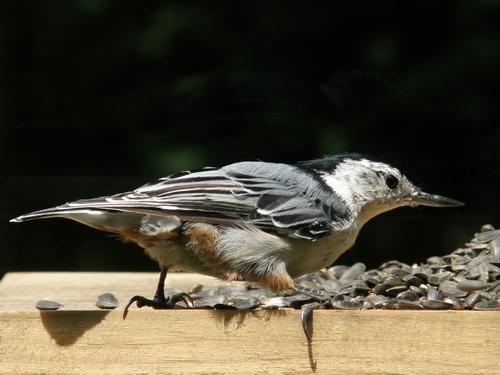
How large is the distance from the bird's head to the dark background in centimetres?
79

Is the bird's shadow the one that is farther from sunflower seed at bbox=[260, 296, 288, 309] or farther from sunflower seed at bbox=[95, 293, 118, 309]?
sunflower seed at bbox=[260, 296, 288, 309]

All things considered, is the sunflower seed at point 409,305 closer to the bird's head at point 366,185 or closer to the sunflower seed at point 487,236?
the bird's head at point 366,185

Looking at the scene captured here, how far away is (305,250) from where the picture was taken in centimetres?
255

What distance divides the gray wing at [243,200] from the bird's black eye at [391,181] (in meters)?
0.23

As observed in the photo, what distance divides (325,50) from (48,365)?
1.88 metres

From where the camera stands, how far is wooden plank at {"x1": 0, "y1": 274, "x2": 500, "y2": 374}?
2.21m

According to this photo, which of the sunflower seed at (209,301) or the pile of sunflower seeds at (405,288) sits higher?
the pile of sunflower seeds at (405,288)

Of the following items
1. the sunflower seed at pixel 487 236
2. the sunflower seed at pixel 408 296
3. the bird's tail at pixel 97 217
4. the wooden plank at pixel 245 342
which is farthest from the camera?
the sunflower seed at pixel 487 236

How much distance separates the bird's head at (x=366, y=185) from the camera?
2738 mm

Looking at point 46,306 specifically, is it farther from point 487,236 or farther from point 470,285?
A: point 487,236

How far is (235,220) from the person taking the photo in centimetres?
249

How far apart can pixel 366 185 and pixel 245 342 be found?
76 centimetres

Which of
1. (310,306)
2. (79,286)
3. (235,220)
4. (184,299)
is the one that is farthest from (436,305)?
(79,286)

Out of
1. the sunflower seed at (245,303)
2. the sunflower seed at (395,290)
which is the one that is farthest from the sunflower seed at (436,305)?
the sunflower seed at (245,303)
